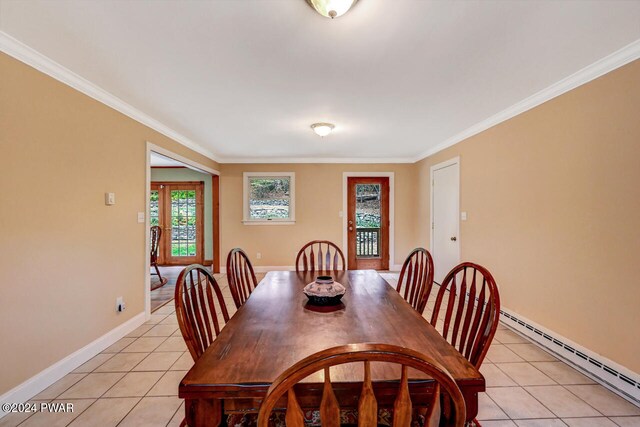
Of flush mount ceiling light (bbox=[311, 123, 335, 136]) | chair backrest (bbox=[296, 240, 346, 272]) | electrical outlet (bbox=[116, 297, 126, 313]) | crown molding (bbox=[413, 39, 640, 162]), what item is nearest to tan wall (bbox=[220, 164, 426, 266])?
chair backrest (bbox=[296, 240, 346, 272])

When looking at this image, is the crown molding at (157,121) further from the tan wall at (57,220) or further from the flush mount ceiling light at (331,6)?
the flush mount ceiling light at (331,6)

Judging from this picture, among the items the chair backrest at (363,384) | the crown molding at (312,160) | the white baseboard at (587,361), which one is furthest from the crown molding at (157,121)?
the chair backrest at (363,384)

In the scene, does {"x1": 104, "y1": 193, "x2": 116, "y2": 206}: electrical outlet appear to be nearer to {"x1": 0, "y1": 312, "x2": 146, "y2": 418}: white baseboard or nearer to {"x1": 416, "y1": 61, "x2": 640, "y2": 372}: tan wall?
{"x1": 0, "y1": 312, "x2": 146, "y2": 418}: white baseboard

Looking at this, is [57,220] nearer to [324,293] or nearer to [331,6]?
[324,293]

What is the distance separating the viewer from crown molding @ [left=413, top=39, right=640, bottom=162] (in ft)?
6.08

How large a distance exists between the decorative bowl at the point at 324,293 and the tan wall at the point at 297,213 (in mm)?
3907

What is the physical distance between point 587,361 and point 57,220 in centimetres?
410

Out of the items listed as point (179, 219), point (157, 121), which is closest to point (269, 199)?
point (179, 219)

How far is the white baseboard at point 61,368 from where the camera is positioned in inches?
69.9

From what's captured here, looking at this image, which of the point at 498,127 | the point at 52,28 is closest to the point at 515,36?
the point at 498,127

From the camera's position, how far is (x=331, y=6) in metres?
1.36

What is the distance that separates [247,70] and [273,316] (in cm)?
177

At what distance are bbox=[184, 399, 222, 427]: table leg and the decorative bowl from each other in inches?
31.0

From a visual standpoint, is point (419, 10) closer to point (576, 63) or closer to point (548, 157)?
point (576, 63)
